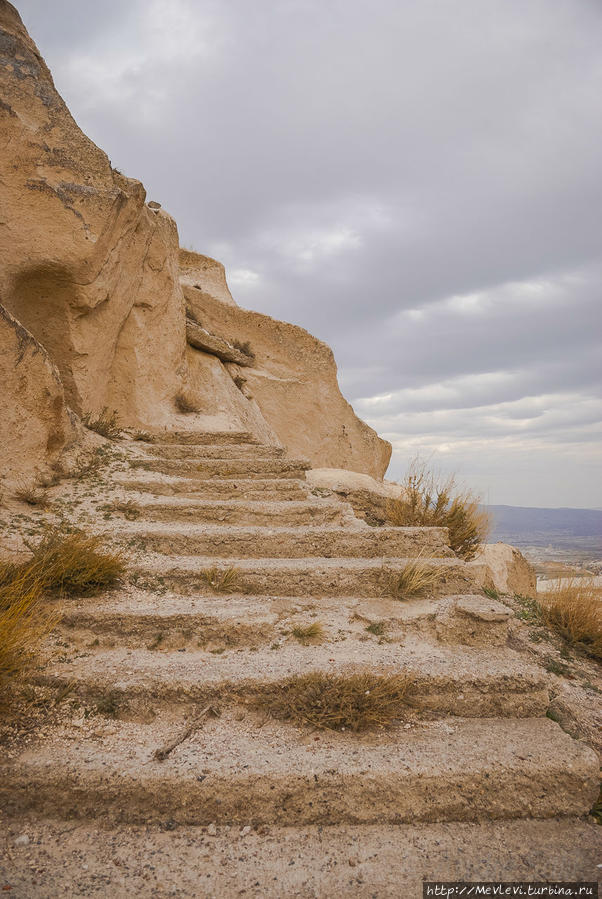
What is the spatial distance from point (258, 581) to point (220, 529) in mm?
732

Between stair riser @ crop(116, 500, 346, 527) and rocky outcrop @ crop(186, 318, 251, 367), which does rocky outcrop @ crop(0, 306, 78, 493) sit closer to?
stair riser @ crop(116, 500, 346, 527)

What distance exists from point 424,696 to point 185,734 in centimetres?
128

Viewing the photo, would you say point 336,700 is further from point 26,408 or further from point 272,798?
point 26,408

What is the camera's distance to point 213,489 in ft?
16.1

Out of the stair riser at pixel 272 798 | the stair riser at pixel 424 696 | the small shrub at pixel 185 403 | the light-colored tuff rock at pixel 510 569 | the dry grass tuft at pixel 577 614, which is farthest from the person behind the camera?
the small shrub at pixel 185 403

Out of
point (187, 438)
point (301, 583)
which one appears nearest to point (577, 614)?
point (301, 583)

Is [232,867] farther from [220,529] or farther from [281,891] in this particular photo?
[220,529]

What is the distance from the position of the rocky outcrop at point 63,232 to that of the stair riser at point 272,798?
16.5ft

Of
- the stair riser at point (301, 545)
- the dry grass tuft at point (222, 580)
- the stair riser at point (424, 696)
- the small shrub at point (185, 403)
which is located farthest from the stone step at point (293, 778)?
the small shrub at point (185, 403)

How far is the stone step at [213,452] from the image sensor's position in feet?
19.5

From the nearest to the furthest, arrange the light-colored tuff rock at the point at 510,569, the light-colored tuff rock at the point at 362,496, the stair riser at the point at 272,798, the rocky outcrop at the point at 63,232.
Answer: the stair riser at the point at 272,798 < the rocky outcrop at the point at 63,232 < the light-colored tuff rock at the point at 362,496 < the light-colored tuff rock at the point at 510,569

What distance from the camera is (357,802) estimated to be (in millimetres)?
2107

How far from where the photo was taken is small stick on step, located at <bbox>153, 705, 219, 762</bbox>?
2.21 m

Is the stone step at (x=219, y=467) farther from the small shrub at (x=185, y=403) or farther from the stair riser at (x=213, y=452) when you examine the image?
the small shrub at (x=185, y=403)
